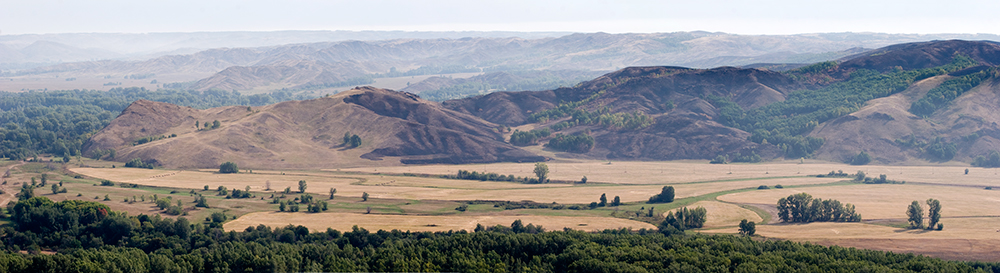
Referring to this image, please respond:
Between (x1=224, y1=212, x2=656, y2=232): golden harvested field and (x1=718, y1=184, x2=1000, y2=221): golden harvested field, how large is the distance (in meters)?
40.8

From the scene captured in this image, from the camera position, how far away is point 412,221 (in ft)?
433

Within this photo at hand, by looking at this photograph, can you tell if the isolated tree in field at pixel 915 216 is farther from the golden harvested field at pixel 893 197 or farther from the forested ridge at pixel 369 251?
the forested ridge at pixel 369 251

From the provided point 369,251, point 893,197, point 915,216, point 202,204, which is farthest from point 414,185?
point 893,197

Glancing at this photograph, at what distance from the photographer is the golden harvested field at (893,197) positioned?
141m

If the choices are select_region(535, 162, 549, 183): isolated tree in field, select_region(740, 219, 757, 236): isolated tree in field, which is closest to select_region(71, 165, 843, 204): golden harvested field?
select_region(535, 162, 549, 183): isolated tree in field

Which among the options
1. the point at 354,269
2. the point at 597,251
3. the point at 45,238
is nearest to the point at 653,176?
the point at 597,251

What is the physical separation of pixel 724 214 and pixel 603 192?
32500mm

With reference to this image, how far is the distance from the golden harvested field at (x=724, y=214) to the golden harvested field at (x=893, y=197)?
7.24 m

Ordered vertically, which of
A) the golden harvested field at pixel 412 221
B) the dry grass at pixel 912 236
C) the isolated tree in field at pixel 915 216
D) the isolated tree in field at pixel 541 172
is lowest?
the dry grass at pixel 912 236

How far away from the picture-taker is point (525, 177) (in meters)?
189

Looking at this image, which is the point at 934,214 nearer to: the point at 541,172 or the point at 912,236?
the point at 912,236

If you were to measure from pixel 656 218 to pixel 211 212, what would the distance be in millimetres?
86091

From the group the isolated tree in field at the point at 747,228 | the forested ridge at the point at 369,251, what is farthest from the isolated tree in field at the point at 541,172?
the isolated tree in field at the point at 747,228

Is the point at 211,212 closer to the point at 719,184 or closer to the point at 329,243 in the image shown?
the point at 329,243
